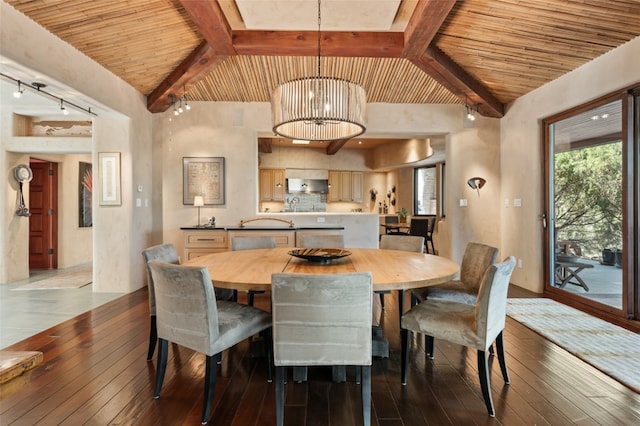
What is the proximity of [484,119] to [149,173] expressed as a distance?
5.43 meters

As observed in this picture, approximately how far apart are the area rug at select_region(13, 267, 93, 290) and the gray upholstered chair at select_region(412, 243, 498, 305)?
197 inches

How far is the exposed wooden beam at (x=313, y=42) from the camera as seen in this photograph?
12.7ft

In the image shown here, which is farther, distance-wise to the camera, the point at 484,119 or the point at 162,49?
the point at 484,119

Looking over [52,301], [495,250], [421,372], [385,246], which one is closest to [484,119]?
[385,246]

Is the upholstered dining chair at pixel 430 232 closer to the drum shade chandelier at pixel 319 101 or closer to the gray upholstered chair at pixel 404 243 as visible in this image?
the gray upholstered chair at pixel 404 243

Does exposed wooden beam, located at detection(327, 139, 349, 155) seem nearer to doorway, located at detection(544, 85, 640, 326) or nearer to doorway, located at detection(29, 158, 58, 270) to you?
doorway, located at detection(544, 85, 640, 326)

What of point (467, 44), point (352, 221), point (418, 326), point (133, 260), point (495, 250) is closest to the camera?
point (418, 326)

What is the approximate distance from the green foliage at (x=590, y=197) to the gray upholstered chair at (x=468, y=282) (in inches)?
74.1

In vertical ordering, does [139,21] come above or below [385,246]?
above

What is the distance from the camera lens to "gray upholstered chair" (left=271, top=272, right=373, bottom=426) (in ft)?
5.06

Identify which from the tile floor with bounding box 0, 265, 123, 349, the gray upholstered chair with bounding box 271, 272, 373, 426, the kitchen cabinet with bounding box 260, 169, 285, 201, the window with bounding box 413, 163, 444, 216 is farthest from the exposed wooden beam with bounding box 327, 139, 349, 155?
the gray upholstered chair with bounding box 271, 272, 373, 426

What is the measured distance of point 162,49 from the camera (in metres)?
4.00

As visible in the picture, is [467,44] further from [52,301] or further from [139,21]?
[52,301]

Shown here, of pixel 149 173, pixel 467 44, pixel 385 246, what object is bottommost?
pixel 385 246
